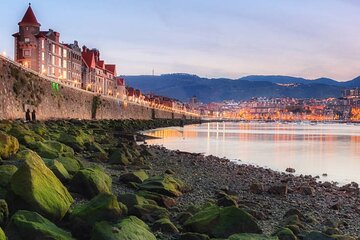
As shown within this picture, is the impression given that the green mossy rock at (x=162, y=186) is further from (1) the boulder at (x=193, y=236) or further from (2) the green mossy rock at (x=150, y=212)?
(1) the boulder at (x=193, y=236)

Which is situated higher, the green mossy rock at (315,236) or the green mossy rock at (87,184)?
the green mossy rock at (87,184)

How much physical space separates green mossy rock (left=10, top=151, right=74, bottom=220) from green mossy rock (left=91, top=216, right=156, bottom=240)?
1.09 metres

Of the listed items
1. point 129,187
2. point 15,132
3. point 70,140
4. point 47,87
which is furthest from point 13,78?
point 129,187

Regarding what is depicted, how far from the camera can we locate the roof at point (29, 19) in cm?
7738

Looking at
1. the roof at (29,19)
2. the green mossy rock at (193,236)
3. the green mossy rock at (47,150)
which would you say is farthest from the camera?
the roof at (29,19)

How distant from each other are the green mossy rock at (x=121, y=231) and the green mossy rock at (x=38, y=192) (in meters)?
1.09

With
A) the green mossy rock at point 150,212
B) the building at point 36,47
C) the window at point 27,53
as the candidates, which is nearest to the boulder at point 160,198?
the green mossy rock at point 150,212

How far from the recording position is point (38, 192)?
24.2ft

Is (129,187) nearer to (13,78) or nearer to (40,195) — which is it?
(40,195)

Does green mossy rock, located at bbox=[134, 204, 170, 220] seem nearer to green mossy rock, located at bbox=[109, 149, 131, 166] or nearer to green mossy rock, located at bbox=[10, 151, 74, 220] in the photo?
green mossy rock, located at bbox=[10, 151, 74, 220]

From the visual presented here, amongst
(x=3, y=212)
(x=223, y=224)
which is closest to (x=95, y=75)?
(x=223, y=224)

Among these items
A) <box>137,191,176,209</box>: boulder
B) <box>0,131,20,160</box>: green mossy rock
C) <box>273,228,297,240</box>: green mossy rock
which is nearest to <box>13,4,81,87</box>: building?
<box>0,131,20,160</box>: green mossy rock

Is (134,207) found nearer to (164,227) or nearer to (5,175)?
(164,227)

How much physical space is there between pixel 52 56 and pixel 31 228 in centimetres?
8059
